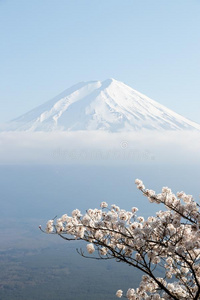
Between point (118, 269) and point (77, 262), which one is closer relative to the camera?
point (118, 269)

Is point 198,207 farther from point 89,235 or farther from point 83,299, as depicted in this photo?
point 83,299

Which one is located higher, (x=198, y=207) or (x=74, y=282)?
(x=198, y=207)

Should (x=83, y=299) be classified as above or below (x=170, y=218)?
below

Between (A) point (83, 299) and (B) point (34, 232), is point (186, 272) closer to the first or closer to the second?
(A) point (83, 299)

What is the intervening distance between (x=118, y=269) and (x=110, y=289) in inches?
741

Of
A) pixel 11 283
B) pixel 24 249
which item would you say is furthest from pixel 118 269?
pixel 24 249

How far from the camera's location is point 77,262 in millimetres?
116250

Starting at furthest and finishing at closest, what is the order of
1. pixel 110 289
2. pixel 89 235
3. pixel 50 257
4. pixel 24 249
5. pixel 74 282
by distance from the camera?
pixel 24 249 → pixel 50 257 → pixel 74 282 → pixel 110 289 → pixel 89 235

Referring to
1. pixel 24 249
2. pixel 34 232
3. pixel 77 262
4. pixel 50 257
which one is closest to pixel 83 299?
pixel 77 262

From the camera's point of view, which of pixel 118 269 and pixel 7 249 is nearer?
pixel 118 269

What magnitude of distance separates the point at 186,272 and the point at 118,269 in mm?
101605

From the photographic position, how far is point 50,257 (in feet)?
423

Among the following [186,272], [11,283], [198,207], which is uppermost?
[198,207]

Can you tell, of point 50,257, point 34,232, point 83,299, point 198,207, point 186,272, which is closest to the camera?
point 198,207
